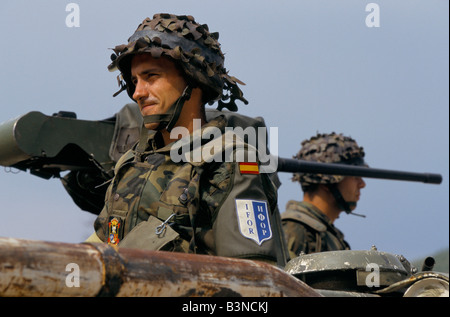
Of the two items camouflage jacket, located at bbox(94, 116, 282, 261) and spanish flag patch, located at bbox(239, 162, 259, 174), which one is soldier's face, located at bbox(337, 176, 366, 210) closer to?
camouflage jacket, located at bbox(94, 116, 282, 261)

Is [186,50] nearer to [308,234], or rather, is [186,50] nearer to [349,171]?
[308,234]

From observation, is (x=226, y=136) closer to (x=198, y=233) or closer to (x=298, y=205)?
(x=198, y=233)

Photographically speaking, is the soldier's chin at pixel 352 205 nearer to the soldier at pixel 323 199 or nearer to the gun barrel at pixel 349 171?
the soldier at pixel 323 199

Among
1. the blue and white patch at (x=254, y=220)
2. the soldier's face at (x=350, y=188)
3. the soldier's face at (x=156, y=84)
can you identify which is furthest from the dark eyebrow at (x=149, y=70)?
the soldier's face at (x=350, y=188)

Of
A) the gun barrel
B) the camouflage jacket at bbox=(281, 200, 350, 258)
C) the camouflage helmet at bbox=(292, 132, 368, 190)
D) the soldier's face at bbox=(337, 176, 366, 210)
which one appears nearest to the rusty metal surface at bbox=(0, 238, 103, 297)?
the camouflage jacket at bbox=(281, 200, 350, 258)

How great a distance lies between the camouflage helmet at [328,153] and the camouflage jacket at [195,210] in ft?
21.4

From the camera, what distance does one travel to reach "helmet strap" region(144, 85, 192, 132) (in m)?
4.85

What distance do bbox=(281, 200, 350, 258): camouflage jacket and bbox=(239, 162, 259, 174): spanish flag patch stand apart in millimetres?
5290

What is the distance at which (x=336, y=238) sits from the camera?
10492 mm

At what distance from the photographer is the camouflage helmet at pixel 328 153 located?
36.8 feet

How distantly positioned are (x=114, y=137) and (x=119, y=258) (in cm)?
609
